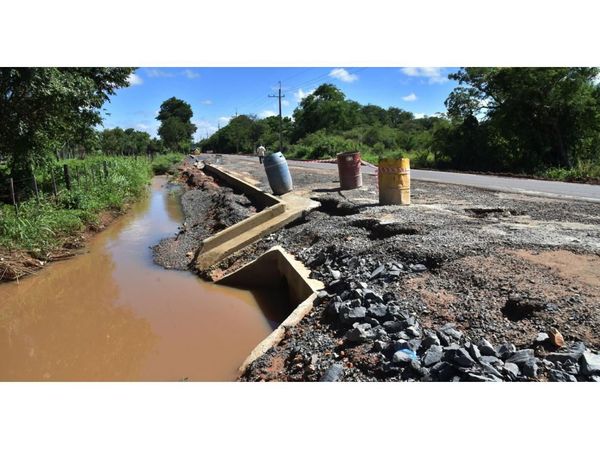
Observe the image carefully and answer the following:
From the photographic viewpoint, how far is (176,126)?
74.2 m

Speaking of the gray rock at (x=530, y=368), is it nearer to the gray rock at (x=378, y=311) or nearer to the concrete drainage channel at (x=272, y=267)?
the gray rock at (x=378, y=311)

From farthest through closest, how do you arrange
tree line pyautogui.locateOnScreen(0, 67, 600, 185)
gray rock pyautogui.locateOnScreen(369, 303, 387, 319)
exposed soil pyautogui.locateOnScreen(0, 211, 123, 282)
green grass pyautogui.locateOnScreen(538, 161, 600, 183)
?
green grass pyautogui.locateOnScreen(538, 161, 600, 183), tree line pyautogui.locateOnScreen(0, 67, 600, 185), exposed soil pyautogui.locateOnScreen(0, 211, 123, 282), gray rock pyautogui.locateOnScreen(369, 303, 387, 319)

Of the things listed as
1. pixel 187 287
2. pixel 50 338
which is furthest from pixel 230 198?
pixel 50 338

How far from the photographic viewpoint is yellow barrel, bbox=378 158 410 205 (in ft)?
28.7

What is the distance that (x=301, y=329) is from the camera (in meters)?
4.86

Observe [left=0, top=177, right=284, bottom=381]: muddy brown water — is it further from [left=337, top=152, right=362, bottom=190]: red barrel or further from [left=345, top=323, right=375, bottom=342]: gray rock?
[left=337, top=152, right=362, bottom=190]: red barrel

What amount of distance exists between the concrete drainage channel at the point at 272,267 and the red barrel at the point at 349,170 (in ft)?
4.70

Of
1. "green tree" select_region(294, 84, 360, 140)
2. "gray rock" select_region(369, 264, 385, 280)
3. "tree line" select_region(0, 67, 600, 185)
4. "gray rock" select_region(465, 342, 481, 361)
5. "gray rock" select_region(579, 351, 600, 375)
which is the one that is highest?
"green tree" select_region(294, 84, 360, 140)

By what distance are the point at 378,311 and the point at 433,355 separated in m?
1.01

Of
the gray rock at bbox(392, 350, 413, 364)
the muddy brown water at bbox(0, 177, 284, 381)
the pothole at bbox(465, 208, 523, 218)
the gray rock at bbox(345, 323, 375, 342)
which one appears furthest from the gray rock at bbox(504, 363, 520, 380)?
the pothole at bbox(465, 208, 523, 218)

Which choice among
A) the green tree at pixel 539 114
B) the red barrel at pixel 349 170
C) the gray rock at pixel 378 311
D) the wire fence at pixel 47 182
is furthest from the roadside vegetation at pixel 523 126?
the wire fence at pixel 47 182

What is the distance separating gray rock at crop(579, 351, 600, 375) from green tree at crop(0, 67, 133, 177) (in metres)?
9.73

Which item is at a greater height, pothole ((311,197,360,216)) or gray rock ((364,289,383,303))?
pothole ((311,197,360,216))

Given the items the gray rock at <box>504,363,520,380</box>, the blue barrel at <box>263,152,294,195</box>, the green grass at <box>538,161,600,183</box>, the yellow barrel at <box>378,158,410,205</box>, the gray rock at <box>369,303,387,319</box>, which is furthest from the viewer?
the green grass at <box>538,161,600,183</box>
